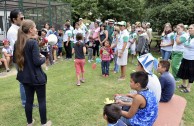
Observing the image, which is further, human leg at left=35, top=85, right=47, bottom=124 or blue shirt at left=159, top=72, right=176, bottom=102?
blue shirt at left=159, top=72, right=176, bottom=102

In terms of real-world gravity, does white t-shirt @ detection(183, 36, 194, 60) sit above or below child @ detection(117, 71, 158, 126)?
above

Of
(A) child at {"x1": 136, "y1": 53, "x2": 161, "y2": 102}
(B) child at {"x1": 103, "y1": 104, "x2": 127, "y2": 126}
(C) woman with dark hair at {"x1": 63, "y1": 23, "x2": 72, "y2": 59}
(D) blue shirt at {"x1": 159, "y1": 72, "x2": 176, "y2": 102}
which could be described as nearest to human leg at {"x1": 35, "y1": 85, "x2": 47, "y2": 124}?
(B) child at {"x1": 103, "y1": 104, "x2": 127, "y2": 126}

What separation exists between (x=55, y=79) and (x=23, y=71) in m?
3.80

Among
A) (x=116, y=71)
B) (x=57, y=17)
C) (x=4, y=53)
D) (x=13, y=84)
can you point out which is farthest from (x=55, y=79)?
(x=57, y=17)

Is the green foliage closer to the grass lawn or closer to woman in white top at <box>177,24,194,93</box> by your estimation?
the grass lawn

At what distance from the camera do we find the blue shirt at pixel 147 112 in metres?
2.99

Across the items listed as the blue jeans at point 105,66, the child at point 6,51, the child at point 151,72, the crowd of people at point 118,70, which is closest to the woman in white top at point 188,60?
the crowd of people at point 118,70

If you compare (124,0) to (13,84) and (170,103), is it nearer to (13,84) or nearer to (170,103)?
(13,84)

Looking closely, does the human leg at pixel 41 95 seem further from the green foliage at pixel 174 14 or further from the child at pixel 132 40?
the green foliage at pixel 174 14

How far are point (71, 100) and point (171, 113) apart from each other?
2343 mm

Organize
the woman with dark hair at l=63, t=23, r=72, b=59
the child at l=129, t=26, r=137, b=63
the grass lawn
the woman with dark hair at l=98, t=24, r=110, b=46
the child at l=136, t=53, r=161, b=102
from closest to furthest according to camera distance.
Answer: the child at l=136, t=53, r=161, b=102, the grass lawn, the woman with dark hair at l=98, t=24, r=110, b=46, the child at l=129, t=26, r=137, b=63, the woman with dark hair at l=63, t=23, r=72, b=59

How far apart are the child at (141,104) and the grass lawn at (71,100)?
4.32 feet

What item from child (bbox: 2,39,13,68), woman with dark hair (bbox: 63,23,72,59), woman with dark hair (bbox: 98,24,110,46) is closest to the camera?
child (bbox: 2,39,13,68)

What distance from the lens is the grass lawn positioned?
4445 mm
